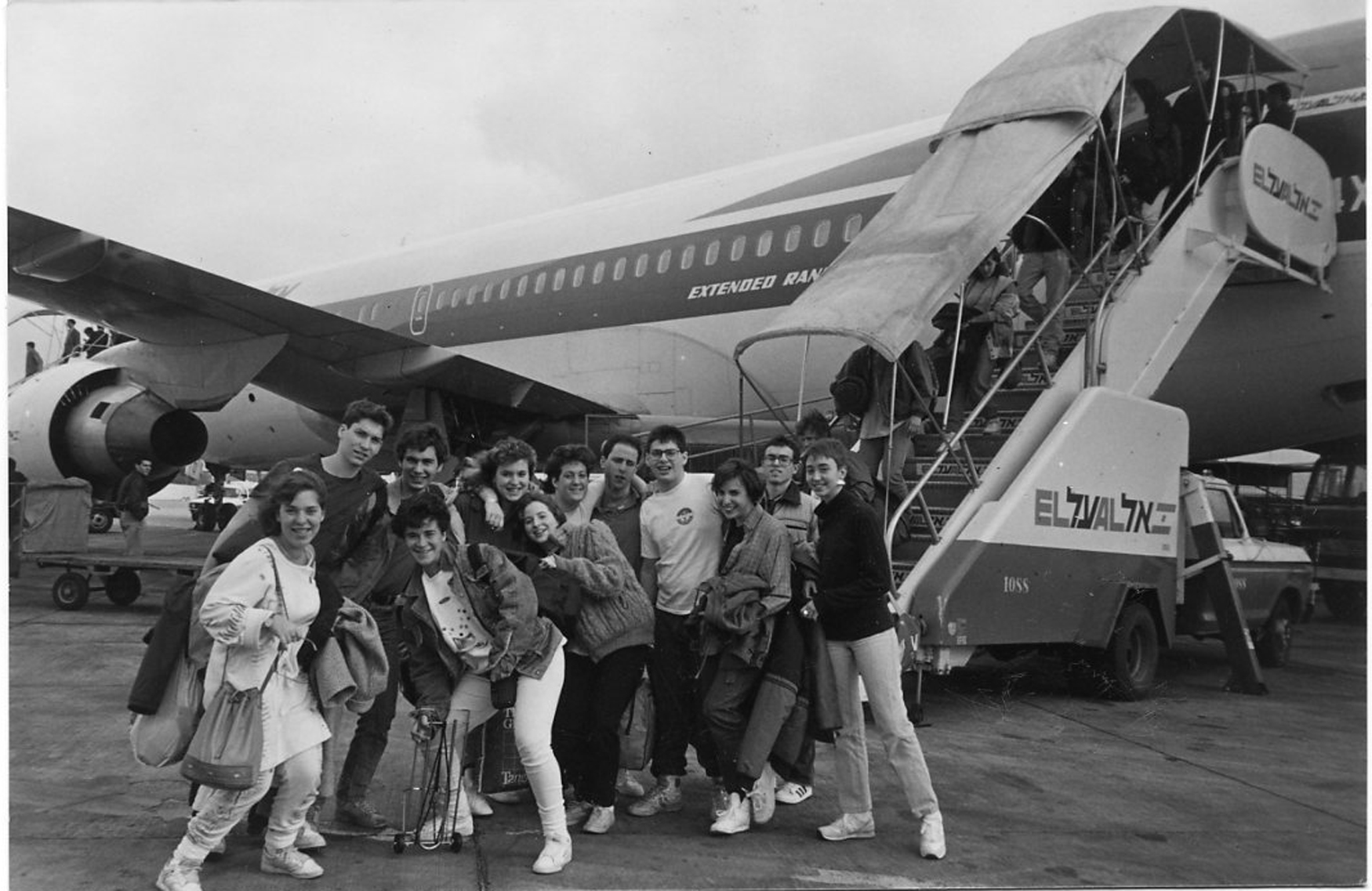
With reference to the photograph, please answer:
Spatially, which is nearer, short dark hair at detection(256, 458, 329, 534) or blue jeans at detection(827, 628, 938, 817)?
short dark hair at detection(256, 458, 329, 534)

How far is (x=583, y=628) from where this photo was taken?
427 cm

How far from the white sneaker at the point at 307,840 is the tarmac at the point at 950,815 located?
5 centimetres

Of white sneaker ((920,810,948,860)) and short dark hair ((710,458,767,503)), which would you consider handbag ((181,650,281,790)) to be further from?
white sneaker ((920,810,948,860))

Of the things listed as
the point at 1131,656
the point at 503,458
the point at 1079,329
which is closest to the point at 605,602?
the point at 503,458

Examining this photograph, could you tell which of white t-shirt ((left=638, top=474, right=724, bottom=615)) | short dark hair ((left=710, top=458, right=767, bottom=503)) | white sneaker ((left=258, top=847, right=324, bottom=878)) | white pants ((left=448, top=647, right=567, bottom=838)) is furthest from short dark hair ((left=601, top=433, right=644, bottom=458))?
white sneaker ((left=258, top=847, right=324, bottom=878))

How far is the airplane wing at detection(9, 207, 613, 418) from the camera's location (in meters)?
8.62

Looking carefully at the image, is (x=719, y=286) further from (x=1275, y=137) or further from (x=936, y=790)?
(x=936, y=790)

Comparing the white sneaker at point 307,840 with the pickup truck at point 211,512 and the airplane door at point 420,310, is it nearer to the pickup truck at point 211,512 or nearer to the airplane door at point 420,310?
the airplane door at point 420,310

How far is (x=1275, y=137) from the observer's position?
7.87 m

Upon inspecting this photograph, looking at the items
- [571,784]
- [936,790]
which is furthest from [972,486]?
[571,784]

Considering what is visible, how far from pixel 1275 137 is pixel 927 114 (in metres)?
2.64

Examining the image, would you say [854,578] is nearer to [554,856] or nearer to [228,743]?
[554,856]

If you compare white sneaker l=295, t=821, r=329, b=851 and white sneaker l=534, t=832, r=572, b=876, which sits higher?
white sneaker l=534, t=832, r=572, b=876

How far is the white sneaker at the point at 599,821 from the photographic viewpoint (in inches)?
167
